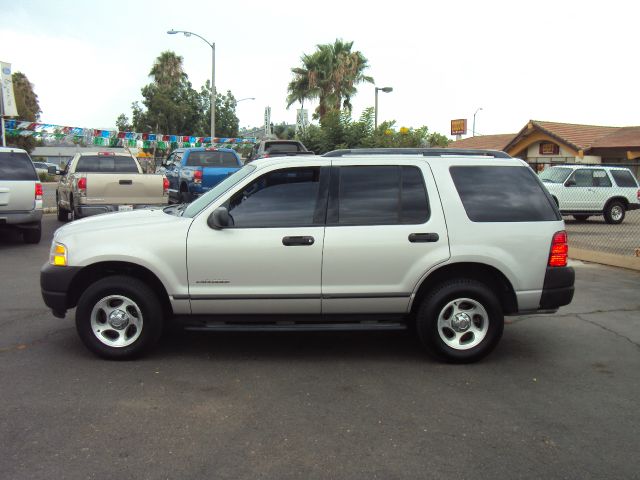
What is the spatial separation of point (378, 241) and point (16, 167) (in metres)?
8.96

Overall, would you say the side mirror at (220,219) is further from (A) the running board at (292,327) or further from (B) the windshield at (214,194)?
(A) the running board at (292,327)

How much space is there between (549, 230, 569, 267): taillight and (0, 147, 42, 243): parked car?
31.3 ft

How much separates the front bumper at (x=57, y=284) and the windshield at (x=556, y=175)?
17.6 metres

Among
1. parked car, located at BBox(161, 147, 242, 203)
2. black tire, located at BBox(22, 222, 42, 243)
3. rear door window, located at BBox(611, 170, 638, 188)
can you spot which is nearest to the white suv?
black tire, located at BBox(22, 222, 42, 243)

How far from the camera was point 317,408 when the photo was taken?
14.1 feet

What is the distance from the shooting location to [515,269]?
5215mm

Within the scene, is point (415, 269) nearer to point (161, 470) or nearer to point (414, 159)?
point (414, 159)

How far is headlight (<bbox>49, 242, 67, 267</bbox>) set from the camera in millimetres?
5125

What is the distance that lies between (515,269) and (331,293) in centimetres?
160

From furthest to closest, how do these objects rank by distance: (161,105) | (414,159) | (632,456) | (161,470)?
(161,105) < (414,159) < (632,456) < (161,470)

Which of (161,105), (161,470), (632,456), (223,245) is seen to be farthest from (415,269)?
(161,105)

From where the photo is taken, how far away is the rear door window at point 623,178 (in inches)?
808

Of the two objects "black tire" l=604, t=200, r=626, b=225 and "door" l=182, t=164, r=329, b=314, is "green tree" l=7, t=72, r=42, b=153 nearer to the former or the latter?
"black tire" l=604, t=200, r=626, b=225

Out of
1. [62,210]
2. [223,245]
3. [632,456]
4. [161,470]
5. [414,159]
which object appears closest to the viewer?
[161,470]
